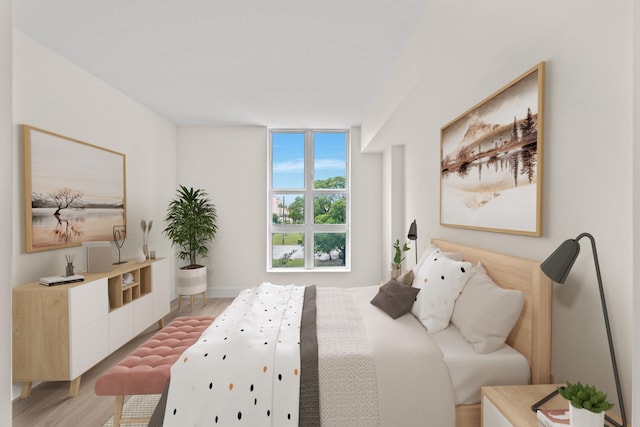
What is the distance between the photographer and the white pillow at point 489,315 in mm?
1592

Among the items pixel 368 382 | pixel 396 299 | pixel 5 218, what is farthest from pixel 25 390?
pixel 396 299

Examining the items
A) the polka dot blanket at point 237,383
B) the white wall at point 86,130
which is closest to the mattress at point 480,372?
the polka dot blanket at point 237,383

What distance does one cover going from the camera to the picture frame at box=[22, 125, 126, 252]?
2453 mm

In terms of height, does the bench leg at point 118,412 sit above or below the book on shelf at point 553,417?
below

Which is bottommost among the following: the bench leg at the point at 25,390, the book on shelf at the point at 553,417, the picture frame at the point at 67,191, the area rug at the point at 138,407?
the area rug at the point at 138,407

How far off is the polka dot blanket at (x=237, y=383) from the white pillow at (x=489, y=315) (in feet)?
3.10

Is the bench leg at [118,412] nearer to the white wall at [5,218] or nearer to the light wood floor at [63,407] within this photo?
the light wood floor at [63,407]

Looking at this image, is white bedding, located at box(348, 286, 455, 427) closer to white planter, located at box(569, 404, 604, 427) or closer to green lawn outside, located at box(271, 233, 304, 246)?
white planter, located at box(569, 404, 604, 427)

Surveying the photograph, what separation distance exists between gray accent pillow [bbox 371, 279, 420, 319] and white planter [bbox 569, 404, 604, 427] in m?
1.16

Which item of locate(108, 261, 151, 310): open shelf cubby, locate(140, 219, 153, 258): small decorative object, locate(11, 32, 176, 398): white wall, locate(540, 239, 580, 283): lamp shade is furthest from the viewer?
locate(140, 219, 153, 258): small decorative object

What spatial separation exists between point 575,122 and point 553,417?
120cm

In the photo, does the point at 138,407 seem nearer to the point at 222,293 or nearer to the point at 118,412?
the point at 118,412

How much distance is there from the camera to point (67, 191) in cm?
278

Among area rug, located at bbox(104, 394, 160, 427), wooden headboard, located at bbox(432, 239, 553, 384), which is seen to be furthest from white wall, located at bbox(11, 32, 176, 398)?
wooden headboard, located at bbox(432, 239, 553, 384)
